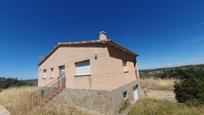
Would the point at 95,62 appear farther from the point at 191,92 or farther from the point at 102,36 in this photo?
the point at 191,92

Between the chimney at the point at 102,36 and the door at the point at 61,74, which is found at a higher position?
the chimney at the point at 102,36

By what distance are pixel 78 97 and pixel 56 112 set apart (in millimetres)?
2043

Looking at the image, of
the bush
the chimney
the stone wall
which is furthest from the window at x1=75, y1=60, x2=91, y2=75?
the bush

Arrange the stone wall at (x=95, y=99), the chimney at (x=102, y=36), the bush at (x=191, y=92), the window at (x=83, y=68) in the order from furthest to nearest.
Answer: the window at (x=83, y=68) → the bush at (x=191, y=92) → the chimney at (x=102, y=36) → the stone wall at (x=95, y=99)

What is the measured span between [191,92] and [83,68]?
29.4 ft

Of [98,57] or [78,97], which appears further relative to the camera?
[78,97]

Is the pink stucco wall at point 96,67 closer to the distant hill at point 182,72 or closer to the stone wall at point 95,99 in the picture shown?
the stone wall at point 95,99

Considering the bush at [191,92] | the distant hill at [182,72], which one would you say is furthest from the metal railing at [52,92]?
the distant hill at [182,72]

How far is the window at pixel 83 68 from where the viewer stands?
31.7 feet

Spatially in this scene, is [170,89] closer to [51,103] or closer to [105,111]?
[105,111]

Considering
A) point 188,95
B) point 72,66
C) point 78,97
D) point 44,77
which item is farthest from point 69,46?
point 188,95

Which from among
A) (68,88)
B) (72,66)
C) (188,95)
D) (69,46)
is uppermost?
(69,46)

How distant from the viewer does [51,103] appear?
34.1 ft

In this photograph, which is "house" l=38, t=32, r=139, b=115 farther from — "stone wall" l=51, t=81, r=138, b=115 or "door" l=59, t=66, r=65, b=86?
"door" l=59, t=66, r=65, b=86
